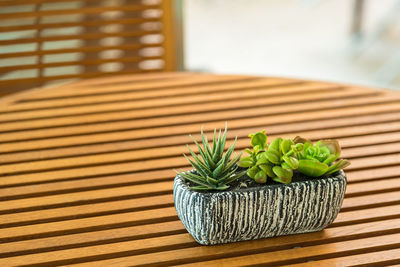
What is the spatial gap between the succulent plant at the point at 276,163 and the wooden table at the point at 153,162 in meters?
0.15

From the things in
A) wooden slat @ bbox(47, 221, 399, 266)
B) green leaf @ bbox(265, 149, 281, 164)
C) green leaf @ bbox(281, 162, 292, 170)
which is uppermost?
green leaf @ bbox(265, 149, 281, 164)

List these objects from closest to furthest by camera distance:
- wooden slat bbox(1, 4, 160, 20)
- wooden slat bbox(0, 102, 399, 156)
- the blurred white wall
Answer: wooden slat bbox(0, 102, 399, 156) < wooden slat bbox(1, 4, 160, 20) < the blurred white wall

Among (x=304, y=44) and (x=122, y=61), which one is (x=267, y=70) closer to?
(x=304, y=44)

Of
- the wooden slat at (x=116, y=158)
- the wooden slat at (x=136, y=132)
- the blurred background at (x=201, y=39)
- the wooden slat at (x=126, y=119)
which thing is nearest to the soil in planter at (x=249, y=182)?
the wooden slat at (x=116, y=158)

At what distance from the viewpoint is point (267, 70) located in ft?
17.3

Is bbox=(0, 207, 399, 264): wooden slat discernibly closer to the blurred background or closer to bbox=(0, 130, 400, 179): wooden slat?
bbox=(0, 130, 400, 179): wooden slat

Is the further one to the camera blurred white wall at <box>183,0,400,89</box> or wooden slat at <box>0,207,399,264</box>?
blurred white wall at <box>183,0,400,89</box>

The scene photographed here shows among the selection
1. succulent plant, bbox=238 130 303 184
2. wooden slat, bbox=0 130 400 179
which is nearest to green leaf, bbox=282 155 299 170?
succulent plant, bbox=238 130 303 184

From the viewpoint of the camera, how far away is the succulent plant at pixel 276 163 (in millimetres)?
1279

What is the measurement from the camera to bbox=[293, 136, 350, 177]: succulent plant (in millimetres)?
1298

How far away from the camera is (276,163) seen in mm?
1294

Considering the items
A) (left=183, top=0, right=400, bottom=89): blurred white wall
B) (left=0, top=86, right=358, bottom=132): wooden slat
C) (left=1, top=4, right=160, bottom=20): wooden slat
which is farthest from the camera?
(left=183, top=0, right=400, bottom=89): blurred white wall

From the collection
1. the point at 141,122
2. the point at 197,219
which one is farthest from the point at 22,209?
the point at 141,122

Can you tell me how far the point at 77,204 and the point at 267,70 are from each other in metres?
3.94
